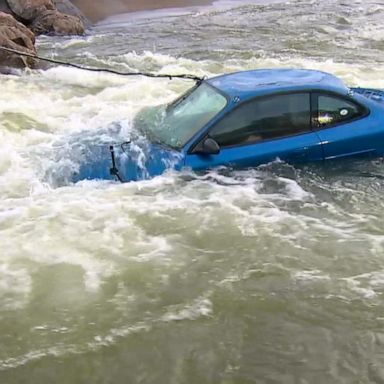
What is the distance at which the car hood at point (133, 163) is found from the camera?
22.8 ft

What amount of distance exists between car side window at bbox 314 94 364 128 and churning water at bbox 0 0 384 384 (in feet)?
1.69

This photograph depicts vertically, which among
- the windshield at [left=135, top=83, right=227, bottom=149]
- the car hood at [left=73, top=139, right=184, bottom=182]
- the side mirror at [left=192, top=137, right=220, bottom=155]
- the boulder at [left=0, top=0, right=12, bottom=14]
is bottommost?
the car hood at [left=73, top=139, right=184, bottom=182]

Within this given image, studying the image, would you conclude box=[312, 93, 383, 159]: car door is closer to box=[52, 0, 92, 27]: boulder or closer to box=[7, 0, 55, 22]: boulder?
box=[7, 0, 55, 22]: boulder

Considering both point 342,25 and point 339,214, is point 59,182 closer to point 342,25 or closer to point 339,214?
point 339,214

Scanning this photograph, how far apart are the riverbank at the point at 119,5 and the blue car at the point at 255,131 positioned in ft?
63.1

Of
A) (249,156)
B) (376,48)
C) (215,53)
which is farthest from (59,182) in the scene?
(376,48)

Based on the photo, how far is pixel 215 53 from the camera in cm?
1672

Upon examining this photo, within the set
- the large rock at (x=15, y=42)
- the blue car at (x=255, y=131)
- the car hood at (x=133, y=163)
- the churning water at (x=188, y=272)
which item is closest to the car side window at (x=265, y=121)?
the blue car at (x=255, y=131)

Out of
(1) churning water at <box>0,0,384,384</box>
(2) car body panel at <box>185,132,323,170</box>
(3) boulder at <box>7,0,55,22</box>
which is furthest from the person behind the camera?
(3) boulder at <box>7,0,55,22</box>

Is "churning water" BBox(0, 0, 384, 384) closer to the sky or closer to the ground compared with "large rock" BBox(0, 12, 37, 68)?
closer to the ground

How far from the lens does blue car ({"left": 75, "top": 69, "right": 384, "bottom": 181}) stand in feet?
22.8

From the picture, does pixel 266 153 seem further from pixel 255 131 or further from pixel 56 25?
pixel 56 25

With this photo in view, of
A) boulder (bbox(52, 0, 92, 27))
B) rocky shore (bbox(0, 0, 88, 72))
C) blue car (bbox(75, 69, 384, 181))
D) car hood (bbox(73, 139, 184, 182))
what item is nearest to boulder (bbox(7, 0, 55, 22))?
rocky shore (bbox(0, 0, 88, 72))

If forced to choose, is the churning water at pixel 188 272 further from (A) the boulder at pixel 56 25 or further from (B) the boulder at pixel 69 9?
(B) the boulder at pixel 69 9
